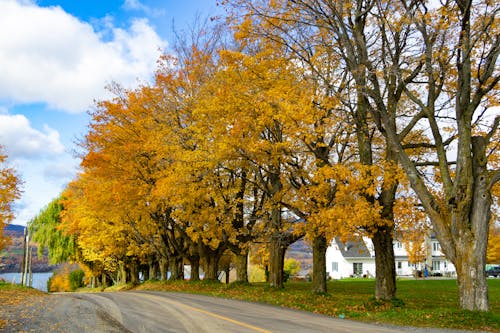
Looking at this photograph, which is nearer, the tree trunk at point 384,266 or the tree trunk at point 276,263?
the tree trunk at point 384,266

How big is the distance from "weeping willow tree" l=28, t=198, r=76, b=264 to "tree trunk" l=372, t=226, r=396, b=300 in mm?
37112

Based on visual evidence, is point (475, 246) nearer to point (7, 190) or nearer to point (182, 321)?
point (182, 321)

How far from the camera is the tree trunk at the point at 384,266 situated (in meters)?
14.9

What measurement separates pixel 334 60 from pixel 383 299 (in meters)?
8.66

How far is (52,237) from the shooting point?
45719mm

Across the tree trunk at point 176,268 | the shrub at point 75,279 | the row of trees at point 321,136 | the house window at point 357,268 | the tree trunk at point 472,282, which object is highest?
the row of trees at point 321,136

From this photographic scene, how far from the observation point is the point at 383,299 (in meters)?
14.7

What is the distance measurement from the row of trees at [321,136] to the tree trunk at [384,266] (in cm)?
4

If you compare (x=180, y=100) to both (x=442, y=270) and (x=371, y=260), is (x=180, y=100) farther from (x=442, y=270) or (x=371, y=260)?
(x=442, y=270)

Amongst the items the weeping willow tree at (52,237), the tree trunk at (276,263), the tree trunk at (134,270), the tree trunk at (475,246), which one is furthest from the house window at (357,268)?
the tree trunk at (475,246)

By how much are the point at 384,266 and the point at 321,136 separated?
4909mm

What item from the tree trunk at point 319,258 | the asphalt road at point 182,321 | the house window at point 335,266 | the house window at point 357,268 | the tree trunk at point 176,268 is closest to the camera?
the asphalt road at point 182,321

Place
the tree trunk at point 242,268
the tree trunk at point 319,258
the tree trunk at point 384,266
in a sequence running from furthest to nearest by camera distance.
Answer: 1. the tree trunk at point 242,268
2. the tree trunk at point 319,258
3. the tree trunk at point 384,266

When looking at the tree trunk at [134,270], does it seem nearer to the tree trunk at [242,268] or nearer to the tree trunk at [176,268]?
the tree trunk at [176,268]
